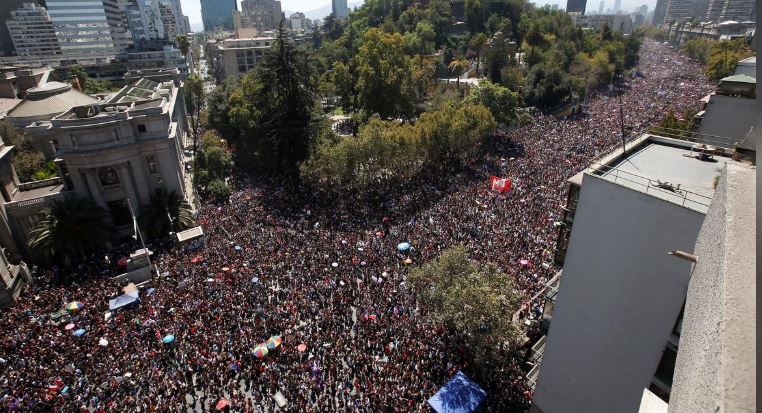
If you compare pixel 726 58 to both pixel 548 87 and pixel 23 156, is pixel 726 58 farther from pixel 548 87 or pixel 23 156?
pixel 23 156

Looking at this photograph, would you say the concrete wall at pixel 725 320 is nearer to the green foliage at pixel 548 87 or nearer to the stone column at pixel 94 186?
the stone column at pixel 94 186

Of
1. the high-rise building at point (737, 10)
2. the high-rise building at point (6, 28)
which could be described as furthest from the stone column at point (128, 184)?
the high-rise building at point (737, 10)

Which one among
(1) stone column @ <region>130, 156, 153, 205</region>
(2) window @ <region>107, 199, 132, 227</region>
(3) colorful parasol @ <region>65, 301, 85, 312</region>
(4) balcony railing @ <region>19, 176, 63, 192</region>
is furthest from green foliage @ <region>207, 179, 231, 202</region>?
(3) colorful parasol @ <region>65, 301, 85, 312</region>

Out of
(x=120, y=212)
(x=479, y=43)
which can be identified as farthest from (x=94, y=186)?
(x=479, y=43)

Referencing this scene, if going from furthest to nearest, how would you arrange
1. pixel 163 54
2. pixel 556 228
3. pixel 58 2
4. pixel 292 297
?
1. pixel 58 2
2. pixel 163 54
3. pixel 556 228
4. pixel 292 297

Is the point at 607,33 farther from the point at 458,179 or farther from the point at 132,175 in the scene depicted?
the point at 132,175

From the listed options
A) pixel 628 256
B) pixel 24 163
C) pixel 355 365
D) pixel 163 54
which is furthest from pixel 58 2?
pixel 628 256

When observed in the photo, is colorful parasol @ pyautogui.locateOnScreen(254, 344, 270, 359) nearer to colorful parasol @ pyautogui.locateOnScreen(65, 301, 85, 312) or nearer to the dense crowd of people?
the dense crowd of people
